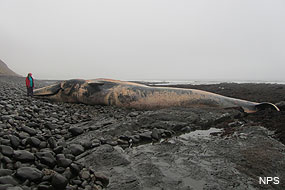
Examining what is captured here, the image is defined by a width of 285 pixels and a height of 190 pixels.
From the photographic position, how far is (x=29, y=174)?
6.07 ft

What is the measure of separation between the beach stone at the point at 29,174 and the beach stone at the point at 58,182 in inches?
7.4

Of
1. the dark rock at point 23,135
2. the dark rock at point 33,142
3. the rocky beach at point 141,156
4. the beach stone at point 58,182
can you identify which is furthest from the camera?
the dark rock at point 23,135

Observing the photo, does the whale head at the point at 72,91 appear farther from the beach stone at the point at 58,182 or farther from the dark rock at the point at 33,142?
the beach stone at the point at 58,182

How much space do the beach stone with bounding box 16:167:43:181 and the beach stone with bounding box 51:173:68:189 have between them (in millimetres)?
187

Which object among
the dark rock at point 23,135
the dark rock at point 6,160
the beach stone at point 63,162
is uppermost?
the dark rock at point 23,135

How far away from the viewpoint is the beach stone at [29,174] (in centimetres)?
183

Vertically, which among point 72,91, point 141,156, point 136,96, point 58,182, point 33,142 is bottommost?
point 141,156

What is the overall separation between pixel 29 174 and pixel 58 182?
0.35m

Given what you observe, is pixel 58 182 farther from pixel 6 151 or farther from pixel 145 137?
pixel 145 137

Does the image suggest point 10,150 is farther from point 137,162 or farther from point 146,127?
point 146,127

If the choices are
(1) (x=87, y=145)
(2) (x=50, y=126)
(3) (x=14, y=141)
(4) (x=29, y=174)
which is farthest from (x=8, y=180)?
(2) (x=50, y=126)

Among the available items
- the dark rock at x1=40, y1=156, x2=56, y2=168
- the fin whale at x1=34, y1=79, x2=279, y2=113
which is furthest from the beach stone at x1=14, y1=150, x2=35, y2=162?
the fin whale at x1=34, y1=79, x2=279, y2=113

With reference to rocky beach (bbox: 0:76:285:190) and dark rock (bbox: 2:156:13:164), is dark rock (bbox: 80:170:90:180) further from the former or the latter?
dark rock (bbox: 2:156:13:164)

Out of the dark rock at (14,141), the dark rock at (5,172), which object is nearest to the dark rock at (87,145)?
the dark rock at (14,141)
